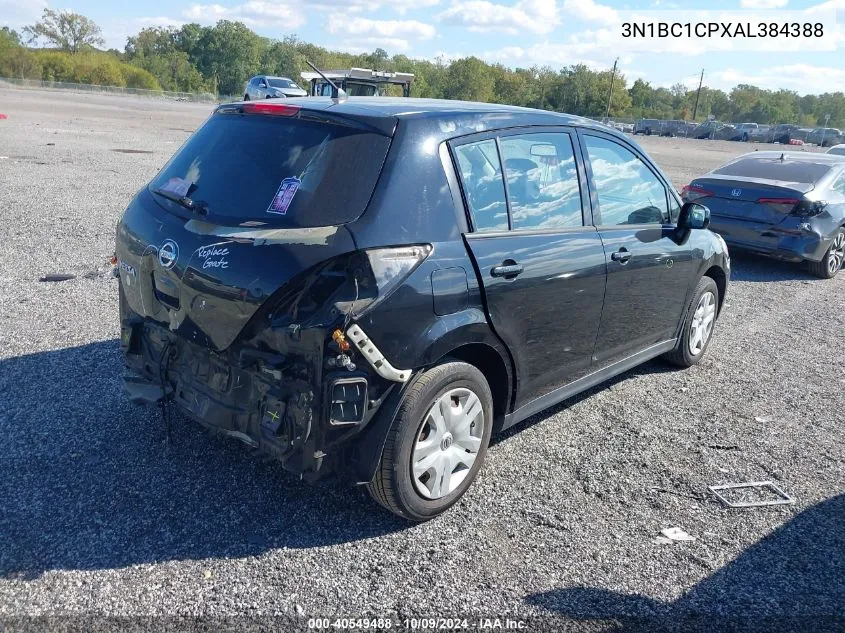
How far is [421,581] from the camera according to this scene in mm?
3080

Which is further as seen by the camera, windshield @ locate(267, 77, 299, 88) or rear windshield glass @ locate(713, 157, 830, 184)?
windshield @ locate(267, 77, 299, 88)

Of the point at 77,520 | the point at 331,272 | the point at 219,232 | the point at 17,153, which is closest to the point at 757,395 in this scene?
the point at 331,272

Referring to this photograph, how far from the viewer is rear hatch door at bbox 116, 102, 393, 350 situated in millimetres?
3039

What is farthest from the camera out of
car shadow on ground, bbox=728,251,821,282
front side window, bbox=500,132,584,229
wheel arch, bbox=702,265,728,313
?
car shadow on ground, bbox=728,251,821,282

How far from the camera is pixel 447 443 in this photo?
3.52 meters

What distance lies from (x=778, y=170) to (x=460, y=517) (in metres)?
8.30

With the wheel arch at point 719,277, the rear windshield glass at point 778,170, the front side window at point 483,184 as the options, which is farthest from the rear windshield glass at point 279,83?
the front side window at point 483,184

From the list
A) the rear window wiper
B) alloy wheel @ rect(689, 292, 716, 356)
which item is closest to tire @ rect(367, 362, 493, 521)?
the rear window wiper

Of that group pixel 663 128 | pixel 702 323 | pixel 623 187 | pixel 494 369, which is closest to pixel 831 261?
pixel 702 323

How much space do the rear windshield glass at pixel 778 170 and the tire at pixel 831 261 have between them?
2.77 ft

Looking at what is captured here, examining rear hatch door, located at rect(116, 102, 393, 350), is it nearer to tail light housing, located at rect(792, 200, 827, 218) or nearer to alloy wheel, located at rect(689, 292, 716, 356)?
alloy wheel, located at rect(689, 292, 716, 356)

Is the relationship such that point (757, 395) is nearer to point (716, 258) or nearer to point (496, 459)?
point (716, 258)

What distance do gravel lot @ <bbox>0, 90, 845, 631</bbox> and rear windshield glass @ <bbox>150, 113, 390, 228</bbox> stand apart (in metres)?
1.40

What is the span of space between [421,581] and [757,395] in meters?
3.49
